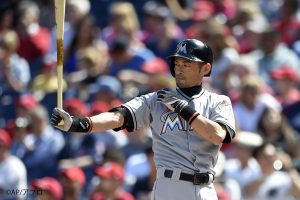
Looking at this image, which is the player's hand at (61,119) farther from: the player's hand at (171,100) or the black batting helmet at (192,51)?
the black batting helmet at (192,51)

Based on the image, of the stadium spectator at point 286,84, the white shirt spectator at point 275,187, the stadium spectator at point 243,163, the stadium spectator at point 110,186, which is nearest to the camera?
the stadium spectator at point 110,186

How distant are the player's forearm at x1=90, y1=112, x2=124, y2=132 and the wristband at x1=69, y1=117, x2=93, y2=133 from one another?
0.04 meters

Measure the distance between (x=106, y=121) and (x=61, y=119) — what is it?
384 mm

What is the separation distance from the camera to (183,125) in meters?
6.36

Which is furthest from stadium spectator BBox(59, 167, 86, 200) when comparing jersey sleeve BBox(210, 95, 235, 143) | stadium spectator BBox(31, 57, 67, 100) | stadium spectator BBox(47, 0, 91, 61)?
stadium spectator BBox(47, 0, 91, 61)

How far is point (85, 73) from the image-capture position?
11445 mm

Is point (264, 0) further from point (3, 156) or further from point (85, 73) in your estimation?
point (3, 156)

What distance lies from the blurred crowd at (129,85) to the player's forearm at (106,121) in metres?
1.87

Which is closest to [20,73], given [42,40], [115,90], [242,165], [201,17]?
[42,40]

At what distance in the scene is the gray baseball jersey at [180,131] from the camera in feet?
20.8

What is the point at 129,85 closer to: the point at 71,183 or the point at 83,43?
the point at 83,43

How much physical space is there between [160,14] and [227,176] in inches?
134

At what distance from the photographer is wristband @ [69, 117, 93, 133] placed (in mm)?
6023

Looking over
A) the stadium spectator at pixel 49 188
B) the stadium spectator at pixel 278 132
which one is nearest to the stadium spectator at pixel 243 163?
the stadium spectator at pixel 278 132
